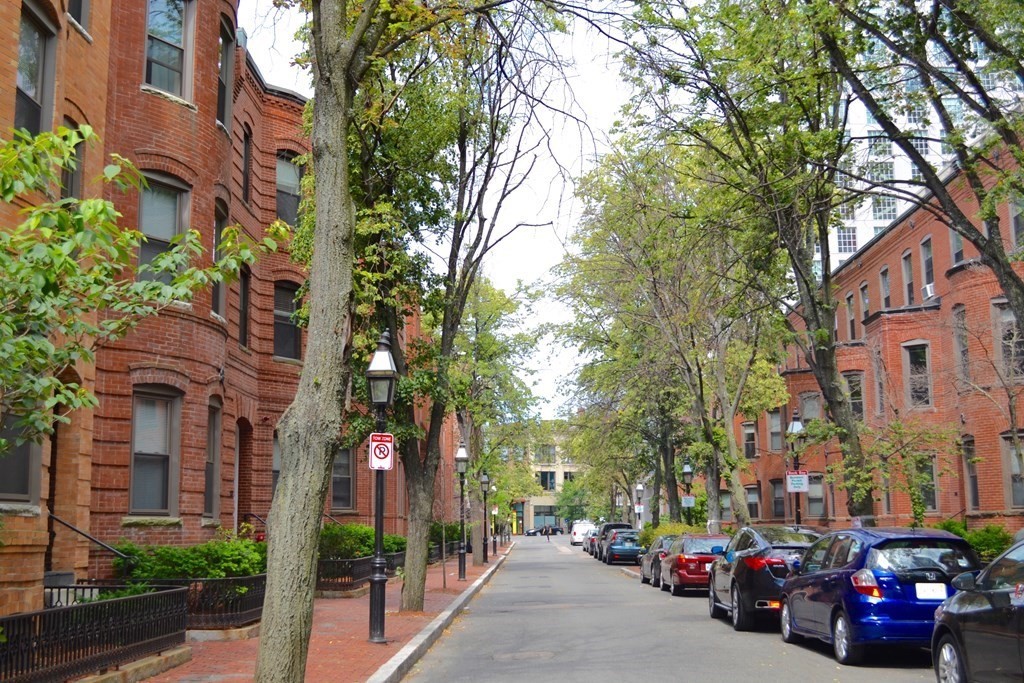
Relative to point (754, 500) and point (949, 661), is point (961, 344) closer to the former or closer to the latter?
point (949, 661)

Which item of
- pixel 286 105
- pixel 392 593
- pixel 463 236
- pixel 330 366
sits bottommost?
pixel 392 593

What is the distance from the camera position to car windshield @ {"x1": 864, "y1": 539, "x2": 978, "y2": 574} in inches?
466

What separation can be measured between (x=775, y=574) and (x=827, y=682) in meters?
5.02

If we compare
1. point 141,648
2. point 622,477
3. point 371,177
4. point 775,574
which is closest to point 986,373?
point 775,574

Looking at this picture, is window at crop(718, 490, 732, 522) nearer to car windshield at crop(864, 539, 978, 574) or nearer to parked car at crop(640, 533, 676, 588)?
parked car at crop(640, 533, 676, 588)

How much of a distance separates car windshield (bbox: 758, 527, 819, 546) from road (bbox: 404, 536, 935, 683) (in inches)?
55.4

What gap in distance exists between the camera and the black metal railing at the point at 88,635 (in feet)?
Answer: 26.9

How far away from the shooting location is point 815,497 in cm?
4722

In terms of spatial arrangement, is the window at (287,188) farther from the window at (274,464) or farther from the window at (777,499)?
the window at (777,499)

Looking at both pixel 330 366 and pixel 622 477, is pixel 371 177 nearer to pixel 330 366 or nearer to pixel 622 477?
pixel 330 366

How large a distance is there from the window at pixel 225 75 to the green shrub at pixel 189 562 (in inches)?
370

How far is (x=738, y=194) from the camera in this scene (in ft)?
63.2

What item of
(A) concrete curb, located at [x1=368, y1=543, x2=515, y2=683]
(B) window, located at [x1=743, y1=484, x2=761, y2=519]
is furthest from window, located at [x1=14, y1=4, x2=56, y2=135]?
(B) window, located at [x1=743, y1=484, x2=761, y2=519]

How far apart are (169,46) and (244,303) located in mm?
7268
